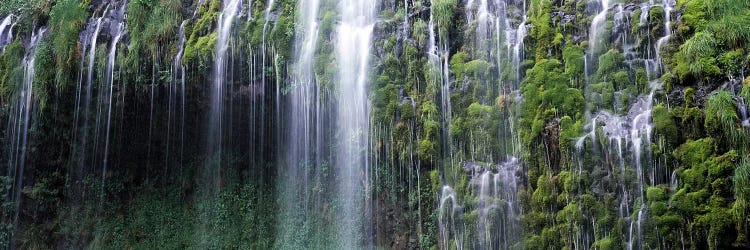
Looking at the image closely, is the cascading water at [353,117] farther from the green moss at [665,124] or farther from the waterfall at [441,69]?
the green moss at [665,124]

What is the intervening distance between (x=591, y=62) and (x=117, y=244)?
11.1 metres

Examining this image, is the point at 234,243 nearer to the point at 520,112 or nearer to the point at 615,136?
the point at 520,112

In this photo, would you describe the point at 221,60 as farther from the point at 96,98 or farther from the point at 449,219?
the point at 449,219

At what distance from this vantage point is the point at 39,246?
1517 cm

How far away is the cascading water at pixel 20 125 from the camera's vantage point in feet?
48.4

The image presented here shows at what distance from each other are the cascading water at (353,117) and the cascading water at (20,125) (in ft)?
24.1

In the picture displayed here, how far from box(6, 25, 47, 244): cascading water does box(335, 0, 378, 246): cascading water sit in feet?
24.1

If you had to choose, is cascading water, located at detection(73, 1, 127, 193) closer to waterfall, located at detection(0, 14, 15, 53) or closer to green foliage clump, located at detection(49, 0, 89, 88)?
green foliage clump, located at detection(49, 0, 89, 88)

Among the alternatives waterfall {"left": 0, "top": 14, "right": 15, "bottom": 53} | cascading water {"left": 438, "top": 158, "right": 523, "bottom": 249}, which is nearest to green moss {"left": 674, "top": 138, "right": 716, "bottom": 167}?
cascading water {"left": 438, "top": 158, "right": 523, "bottom": 249}

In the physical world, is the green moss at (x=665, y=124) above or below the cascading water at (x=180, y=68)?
below

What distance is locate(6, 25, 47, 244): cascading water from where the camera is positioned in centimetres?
1475

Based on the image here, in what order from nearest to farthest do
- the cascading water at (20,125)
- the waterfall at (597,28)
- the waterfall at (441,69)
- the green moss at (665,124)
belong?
the green moss at (665,124) < the waterfall at (597,28) < the waterfall at (441,69) < the cascading water at (20,125)

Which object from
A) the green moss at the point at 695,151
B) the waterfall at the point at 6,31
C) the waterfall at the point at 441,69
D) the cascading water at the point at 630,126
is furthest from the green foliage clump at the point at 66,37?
the green moss at the point at 695,151

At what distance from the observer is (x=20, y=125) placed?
590 inches
